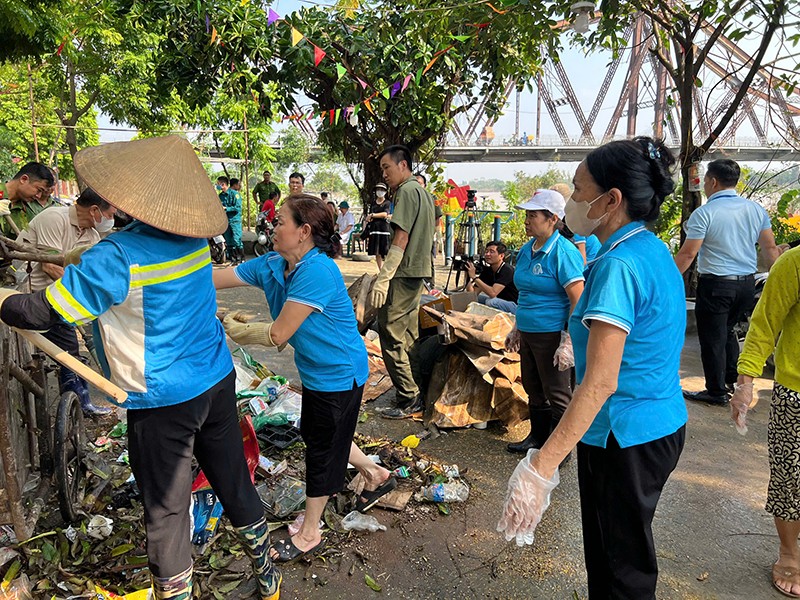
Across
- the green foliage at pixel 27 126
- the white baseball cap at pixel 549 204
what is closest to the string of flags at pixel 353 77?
the white baseball cap at pixel 549 204

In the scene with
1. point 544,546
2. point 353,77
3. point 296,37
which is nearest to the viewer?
point 544,546

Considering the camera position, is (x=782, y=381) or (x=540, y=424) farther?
(x=540, y=424)

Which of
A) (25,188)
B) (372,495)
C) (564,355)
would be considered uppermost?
(25,188)

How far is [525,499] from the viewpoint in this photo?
5.09ft

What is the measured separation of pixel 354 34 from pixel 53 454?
665cm

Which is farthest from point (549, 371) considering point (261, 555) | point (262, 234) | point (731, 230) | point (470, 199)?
point (262, 234)

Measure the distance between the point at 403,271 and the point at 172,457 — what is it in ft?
8.03

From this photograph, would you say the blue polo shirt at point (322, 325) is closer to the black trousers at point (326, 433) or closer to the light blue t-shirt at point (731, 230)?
the black trousers at point (326, 433)

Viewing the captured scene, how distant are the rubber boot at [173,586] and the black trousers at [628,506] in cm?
140

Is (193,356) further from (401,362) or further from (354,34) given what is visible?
(354,34)

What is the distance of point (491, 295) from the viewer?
540cm

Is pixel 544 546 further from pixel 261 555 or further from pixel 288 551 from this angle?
pixel 261 555

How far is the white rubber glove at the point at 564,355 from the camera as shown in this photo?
9.67 feet

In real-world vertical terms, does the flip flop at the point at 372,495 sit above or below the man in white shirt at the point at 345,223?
below
